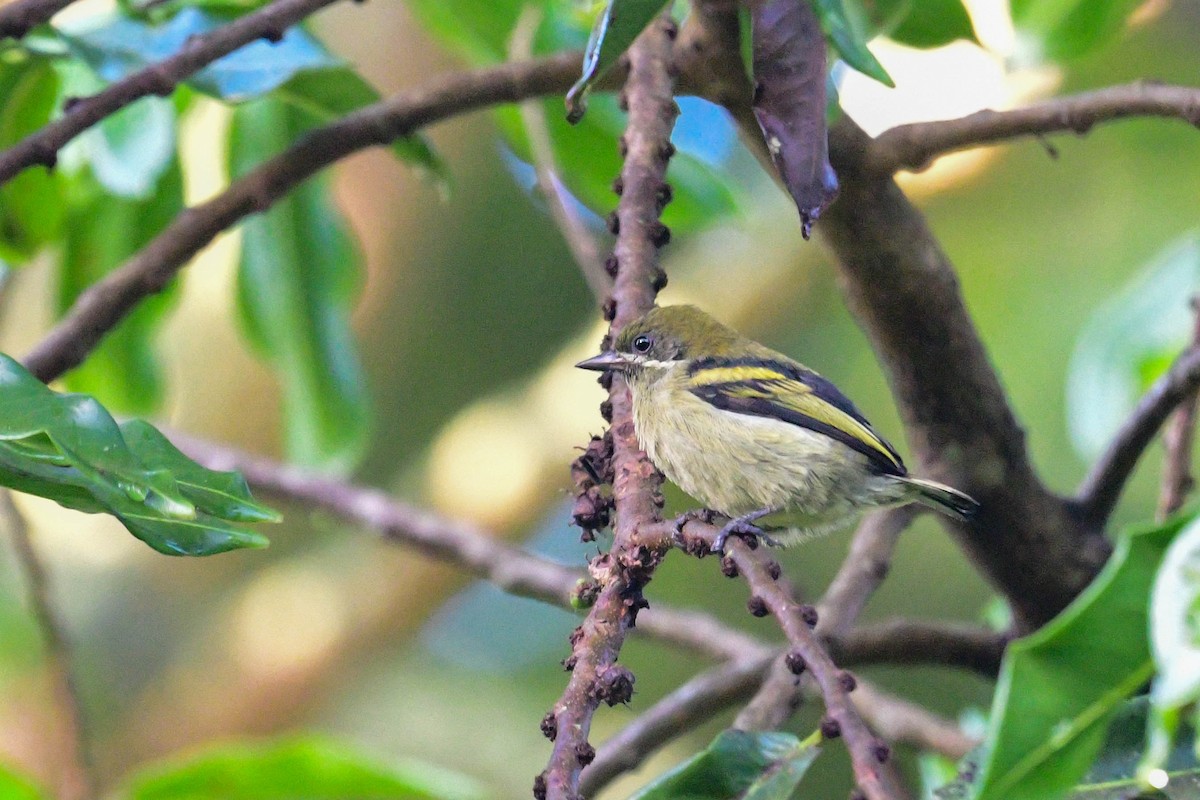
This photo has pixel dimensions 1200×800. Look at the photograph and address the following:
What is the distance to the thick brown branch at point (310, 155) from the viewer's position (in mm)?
2508

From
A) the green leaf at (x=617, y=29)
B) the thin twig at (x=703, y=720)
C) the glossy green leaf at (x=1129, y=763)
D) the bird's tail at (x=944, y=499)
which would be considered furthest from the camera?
the thin twig at (x=703, y=720)

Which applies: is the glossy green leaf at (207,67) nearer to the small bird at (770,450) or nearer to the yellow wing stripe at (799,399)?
the small bird at (770,450)

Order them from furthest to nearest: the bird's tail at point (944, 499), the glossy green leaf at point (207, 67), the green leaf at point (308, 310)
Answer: the green leaf at point (308, 310), the bird's tail at point (944, 499), the glossy green leaf at point (207, 67)

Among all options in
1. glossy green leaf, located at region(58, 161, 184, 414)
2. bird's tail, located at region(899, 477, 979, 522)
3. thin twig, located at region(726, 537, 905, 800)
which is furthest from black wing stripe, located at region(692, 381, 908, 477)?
glossy green leaf, located at region(58, 161, 184, 414)

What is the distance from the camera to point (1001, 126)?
2.27 metres

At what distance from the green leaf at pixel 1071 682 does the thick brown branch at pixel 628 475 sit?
393mm

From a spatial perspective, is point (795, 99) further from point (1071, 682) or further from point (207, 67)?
point (207, 67)

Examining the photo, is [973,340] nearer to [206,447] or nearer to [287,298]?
[287,298]

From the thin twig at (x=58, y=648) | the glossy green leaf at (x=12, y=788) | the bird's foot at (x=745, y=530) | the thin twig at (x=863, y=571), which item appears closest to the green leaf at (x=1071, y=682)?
the bird's foot at (x=745, y=530)

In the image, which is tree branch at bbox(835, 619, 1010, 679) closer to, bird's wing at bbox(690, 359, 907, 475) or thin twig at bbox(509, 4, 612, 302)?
bird's wing at bbox(690, 359, 907, 475)

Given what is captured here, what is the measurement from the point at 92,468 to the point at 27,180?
6.25ft

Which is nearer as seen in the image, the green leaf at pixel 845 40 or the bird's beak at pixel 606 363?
the green leaf at pixel 845 40

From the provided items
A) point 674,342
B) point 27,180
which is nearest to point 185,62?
point 27,180

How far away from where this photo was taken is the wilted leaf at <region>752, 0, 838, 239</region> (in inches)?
61.7
